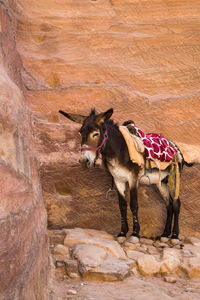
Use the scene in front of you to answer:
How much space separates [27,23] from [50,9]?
1.93 ft

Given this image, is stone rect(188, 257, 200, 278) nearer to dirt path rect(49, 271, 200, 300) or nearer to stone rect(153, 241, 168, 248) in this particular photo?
dirt path rect(49, 271, 200, 300)

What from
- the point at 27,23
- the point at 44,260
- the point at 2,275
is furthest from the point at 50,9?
the point at 2,275

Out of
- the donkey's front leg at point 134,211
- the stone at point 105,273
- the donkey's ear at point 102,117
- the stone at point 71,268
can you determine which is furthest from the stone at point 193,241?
the donkey's ear at point 102,117

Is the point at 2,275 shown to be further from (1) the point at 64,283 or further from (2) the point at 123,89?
(2) the point at 123,89

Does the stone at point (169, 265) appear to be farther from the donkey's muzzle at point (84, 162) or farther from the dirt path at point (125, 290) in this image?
the donkey's muzzle at point (84, 162)

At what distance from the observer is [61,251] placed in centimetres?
464

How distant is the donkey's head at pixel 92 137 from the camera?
16.0 feet

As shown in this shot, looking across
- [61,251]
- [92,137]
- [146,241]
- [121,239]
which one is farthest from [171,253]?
[92,137]

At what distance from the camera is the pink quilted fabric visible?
5.40 metres

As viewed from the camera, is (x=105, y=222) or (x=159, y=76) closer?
(x=105, y=222)

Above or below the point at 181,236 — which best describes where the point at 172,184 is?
above

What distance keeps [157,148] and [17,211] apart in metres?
3.27

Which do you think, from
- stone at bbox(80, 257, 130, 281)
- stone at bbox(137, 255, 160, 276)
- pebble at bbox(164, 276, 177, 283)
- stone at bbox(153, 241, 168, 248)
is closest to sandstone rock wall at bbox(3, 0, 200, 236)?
stone at bbox(153, 241, 168, 248)

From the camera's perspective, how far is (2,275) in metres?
2.33
